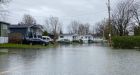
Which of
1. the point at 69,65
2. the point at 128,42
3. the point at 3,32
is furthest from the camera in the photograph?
the point at 3,32

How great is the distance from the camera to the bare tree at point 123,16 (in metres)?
78.4

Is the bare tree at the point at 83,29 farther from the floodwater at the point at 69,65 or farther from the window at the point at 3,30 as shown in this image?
the floodwater at the point at 69,65

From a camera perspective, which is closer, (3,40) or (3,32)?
(3,40)

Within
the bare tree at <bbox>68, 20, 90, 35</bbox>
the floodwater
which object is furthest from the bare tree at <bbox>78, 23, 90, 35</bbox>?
the floodwater

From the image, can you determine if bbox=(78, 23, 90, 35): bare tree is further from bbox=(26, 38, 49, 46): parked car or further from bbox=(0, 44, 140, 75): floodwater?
bbox=(0, 44, 140, 75): floodwater

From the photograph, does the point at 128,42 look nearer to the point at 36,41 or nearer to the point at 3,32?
the point at 36,41

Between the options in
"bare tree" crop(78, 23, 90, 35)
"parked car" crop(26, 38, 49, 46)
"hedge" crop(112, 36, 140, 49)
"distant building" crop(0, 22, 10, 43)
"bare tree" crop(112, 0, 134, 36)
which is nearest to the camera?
"hedge" crop(112, 36, 140, 49)


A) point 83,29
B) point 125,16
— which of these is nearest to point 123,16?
point 125,16

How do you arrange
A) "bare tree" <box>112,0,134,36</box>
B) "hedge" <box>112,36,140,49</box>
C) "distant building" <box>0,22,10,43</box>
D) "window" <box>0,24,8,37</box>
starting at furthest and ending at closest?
"bare tree" <box>112,0,134,36</box> < "window" <box>0,24,8,37</box> < "distant building" <box>0,22,10,43</box> < "hedge" <box>112,36,140,49</box>

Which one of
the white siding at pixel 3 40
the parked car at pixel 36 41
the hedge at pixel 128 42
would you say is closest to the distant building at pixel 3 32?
the white siding at pixel 3 40

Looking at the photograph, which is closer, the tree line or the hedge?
the hedge

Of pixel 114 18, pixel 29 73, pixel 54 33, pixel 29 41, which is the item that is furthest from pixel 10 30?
pixel 29 73

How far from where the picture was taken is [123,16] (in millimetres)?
78188

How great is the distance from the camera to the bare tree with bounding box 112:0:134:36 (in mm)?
78438
